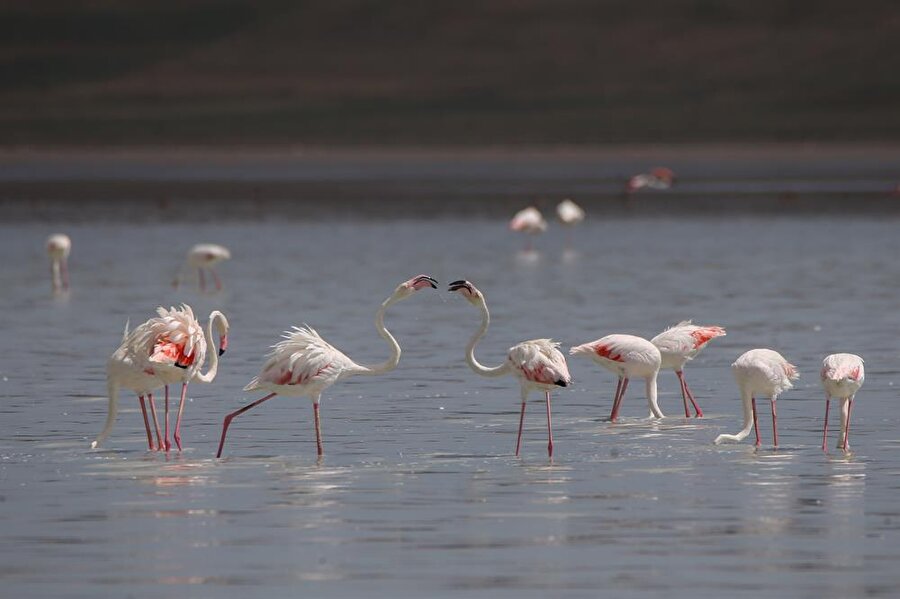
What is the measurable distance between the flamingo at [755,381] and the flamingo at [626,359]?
1183 mm

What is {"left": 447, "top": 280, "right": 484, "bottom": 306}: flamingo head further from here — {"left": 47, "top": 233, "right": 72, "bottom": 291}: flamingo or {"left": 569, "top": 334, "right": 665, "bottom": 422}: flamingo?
{"left": 47, "top": 233, "right": 72, "bottom": 291}: flamingo

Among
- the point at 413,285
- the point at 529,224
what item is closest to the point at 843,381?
the point at 413,285

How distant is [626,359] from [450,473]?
2532 millimetres

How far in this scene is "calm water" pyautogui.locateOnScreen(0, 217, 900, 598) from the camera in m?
9.29

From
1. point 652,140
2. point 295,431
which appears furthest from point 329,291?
point 652,140

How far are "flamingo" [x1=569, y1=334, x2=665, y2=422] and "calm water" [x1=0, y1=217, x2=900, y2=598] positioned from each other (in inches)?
7.0

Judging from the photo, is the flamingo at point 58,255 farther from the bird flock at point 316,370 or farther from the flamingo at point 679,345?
the bird flock at point 316,370

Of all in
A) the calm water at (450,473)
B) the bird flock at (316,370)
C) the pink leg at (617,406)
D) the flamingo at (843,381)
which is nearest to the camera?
the calm water at (450,473)

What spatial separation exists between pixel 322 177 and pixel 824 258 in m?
55.0

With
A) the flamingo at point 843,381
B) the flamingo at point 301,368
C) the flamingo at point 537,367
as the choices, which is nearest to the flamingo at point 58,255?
the flamingo at point 301,368

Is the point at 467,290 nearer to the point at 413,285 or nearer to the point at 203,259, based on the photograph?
the point at 413,285

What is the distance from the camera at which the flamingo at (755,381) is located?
1281 cm

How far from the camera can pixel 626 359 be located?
46.2 ft

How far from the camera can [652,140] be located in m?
132
